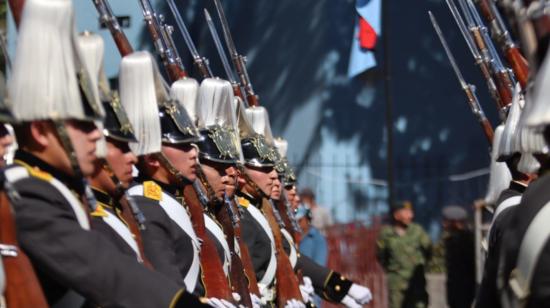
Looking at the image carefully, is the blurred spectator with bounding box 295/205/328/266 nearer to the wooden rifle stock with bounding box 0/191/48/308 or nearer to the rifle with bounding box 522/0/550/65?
the wooden rifle stock with bounding box 0/191/48/308

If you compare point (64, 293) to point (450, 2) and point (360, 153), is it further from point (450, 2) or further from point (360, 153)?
point (360, 153)

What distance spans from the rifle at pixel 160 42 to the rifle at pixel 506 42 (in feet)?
6.14

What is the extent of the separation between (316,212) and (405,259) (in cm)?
255

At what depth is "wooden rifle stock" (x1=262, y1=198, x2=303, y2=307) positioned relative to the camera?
9398 millimetres

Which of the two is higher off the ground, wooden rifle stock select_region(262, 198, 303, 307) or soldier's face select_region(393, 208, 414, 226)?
wooden rifle stock select_region(262, 198, 303, 307)

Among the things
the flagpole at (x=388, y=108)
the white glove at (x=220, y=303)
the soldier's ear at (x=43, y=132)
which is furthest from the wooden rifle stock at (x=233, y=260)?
the flagpole at (x=388, y=108)

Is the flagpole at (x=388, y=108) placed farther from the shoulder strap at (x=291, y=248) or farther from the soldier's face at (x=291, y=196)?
the shoulder strap at (x=291, y=248)

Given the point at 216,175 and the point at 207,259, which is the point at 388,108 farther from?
the point at 207,259

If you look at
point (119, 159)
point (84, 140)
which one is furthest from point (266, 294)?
point (84, 140)

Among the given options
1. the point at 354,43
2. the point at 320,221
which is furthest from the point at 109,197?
the point at 354,43

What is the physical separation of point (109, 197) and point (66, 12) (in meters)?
1.28

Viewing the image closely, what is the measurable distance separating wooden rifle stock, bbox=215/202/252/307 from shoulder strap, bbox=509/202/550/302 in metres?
3.48

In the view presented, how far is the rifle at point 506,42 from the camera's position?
7098mm

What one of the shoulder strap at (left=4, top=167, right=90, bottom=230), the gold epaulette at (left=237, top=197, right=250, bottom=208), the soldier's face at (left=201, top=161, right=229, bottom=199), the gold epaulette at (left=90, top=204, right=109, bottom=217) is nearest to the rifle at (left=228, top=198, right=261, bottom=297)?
the soldier's face at (left=201, top=161, right=229, bottom=199)
